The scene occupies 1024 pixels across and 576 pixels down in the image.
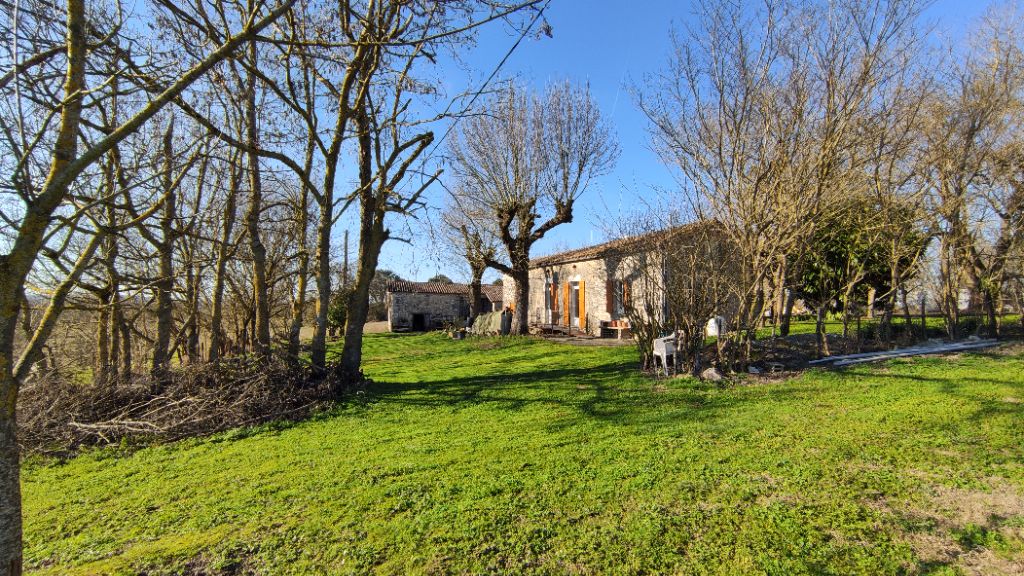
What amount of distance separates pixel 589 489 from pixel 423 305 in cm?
2867

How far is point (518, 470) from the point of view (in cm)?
445

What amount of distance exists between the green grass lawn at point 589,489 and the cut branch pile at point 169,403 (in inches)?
Result: 19.6

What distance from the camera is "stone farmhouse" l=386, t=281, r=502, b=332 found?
102 feet

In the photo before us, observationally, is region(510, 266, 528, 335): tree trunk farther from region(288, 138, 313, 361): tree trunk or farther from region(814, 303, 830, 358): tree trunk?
region(814, 303, 830, 358): tree trunk

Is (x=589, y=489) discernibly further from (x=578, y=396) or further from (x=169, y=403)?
(x=169, y=403)

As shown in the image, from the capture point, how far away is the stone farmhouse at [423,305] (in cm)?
3102

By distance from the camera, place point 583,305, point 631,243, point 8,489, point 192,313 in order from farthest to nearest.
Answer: point 583,305 < point 631,243 < point 192,313 < point 8,489

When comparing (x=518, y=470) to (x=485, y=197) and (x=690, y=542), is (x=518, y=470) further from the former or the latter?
(x=485, y=197)

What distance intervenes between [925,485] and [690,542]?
6.58 ft

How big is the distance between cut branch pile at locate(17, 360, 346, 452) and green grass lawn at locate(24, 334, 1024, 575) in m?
0.50

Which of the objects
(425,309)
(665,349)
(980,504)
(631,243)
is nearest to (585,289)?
(631,243)

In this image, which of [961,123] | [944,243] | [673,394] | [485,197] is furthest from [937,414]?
[485,197]

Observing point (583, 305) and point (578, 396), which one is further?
point (583, 305)

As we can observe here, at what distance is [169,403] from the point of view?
723cm
